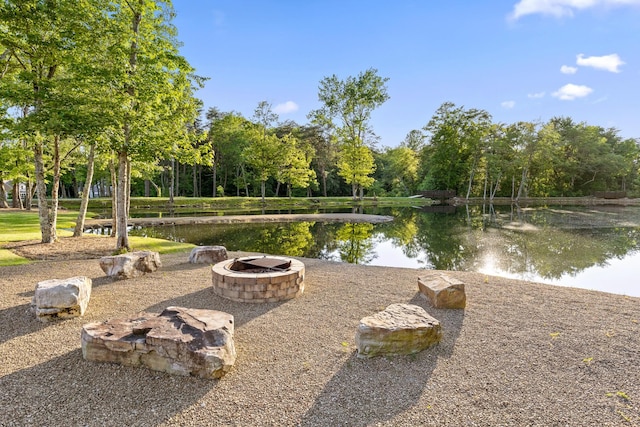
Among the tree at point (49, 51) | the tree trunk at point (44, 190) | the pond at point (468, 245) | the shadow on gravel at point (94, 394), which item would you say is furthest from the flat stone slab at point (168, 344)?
the tree trunk at point (44, 190)

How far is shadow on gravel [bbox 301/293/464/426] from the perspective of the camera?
3213 mm

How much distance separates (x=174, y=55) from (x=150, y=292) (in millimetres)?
6994

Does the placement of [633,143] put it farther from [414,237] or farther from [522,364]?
[522,364]

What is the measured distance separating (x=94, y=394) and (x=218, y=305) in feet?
8.81

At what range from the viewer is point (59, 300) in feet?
17.4

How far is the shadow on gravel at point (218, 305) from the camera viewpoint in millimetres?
5746

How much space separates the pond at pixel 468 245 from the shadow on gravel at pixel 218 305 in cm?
555

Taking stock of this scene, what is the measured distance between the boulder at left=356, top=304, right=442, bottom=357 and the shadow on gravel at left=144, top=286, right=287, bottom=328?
2184 mm

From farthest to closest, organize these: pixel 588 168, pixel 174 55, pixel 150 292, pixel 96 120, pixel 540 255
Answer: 1. pixel 588 168
2. pixel 540 255
3. pixel 174 55
4. pixel 96 120
5. pixel 150 292

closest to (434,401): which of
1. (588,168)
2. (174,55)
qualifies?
(174,55)

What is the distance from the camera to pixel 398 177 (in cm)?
5106

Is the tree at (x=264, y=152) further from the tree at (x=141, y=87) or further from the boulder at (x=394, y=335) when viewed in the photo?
the boulder at (x=394, y=335)

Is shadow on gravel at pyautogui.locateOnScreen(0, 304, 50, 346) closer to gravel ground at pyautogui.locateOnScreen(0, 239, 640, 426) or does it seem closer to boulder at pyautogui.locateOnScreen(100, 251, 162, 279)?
gravel ground at pyautogui.locateOnScreen(0, 239, 640, 426)

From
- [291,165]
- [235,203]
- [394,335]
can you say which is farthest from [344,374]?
[291,165]
